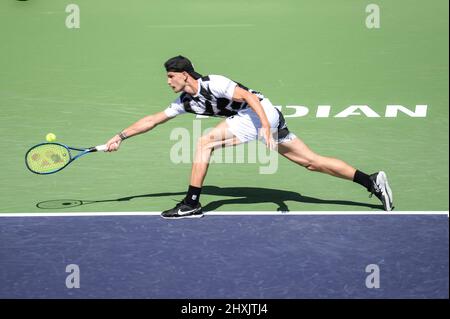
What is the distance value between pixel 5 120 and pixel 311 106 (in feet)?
16.0

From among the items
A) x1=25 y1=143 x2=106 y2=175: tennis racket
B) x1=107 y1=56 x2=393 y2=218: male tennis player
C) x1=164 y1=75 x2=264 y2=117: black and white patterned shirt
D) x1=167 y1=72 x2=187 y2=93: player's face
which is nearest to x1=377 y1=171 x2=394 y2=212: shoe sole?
x1=107 y1=56 x2=393 y2=218: male tennis player

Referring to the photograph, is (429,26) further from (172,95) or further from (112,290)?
(112,290)

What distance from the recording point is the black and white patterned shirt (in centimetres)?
996

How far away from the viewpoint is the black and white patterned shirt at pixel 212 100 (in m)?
9.96

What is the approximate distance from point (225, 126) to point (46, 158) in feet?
7.38

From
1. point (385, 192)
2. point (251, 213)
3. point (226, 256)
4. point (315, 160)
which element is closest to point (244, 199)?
point (251, 213)

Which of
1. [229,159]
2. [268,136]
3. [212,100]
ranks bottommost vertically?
[229,159]

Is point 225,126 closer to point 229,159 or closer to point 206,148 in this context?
point 206,148

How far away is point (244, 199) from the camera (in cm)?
1112

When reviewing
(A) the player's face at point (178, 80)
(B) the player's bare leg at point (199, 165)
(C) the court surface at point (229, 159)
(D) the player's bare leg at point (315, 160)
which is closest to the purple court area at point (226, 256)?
(C) the court surface at point (229, 159)

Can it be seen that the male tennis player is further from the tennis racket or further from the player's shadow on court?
the tennis racket

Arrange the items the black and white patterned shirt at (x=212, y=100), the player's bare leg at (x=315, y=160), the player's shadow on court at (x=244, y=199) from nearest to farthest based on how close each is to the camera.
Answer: the black and white patterned shirt at (x=212, y=100) < the player's bare leg at (x=315, y=160) < the player's shadow on court at (x=244, y=199)

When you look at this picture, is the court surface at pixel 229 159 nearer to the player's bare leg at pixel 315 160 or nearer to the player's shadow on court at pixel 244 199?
the player's shadow on court at pixel 244 199

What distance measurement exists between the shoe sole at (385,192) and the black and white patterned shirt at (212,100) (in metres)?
1.66
